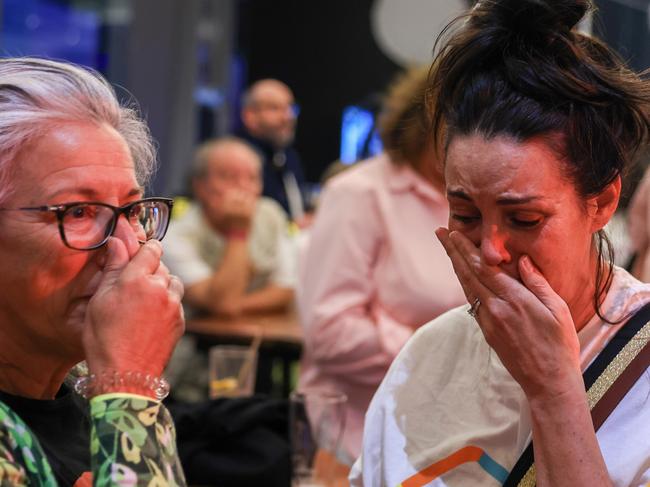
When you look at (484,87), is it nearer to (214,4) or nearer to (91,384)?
(91,384)

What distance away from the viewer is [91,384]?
131 cm

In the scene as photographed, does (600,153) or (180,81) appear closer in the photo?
(600,153)

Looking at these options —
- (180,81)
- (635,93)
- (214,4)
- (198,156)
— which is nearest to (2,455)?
(635,93)

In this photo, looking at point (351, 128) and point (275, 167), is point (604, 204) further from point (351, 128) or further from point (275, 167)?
point (351, 128)

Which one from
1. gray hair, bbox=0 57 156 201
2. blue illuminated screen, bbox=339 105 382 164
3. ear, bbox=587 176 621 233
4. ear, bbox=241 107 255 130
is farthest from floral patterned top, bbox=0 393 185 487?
blue illuminated screen, bbox=339 105 382 164

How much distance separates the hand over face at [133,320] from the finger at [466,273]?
0.46m

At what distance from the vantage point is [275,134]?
273 inches

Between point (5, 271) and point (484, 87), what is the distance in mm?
825

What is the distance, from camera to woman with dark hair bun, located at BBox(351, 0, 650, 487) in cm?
142

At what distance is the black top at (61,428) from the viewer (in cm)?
146

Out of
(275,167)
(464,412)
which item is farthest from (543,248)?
(275,167)

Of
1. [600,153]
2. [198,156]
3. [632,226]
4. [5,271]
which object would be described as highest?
[600,153]

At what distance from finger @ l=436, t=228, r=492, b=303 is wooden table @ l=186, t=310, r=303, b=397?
2.31 meters

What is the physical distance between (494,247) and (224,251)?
3.41 metres
